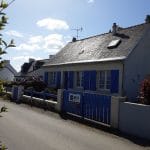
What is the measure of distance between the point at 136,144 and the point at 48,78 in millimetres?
21209

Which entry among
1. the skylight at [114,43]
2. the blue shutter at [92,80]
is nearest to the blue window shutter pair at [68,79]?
the blue shutter at [92,80]

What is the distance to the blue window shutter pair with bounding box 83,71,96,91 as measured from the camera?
2256 centimetres

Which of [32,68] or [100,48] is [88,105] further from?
[32,68]

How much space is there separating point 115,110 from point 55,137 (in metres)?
3.15

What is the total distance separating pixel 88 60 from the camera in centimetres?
2348

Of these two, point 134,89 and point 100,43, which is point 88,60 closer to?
point 100,43

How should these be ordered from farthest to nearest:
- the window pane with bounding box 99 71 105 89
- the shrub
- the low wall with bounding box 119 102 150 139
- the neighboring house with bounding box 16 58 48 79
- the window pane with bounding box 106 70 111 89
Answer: the neighboring house with bounding box 16 58 48 79 → the window pane with bounding box 99 71 105 89 → the window pane with bounding box 106 70 111 89 → the shrub → the low wall with bounding box 119 102 150 139

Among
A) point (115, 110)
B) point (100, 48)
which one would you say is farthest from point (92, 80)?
point (115, 110)

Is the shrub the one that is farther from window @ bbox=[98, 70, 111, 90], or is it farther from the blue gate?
window @ bbox=[98, 70, 111, 90]

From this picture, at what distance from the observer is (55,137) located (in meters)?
10.0

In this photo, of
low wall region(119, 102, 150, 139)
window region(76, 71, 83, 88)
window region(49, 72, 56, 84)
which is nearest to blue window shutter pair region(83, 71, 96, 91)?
window region(76, 71, 83, 88)

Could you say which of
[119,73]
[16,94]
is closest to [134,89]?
[119,73]

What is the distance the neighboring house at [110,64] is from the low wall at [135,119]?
7817 millimetres

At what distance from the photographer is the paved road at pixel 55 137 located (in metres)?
8.78
